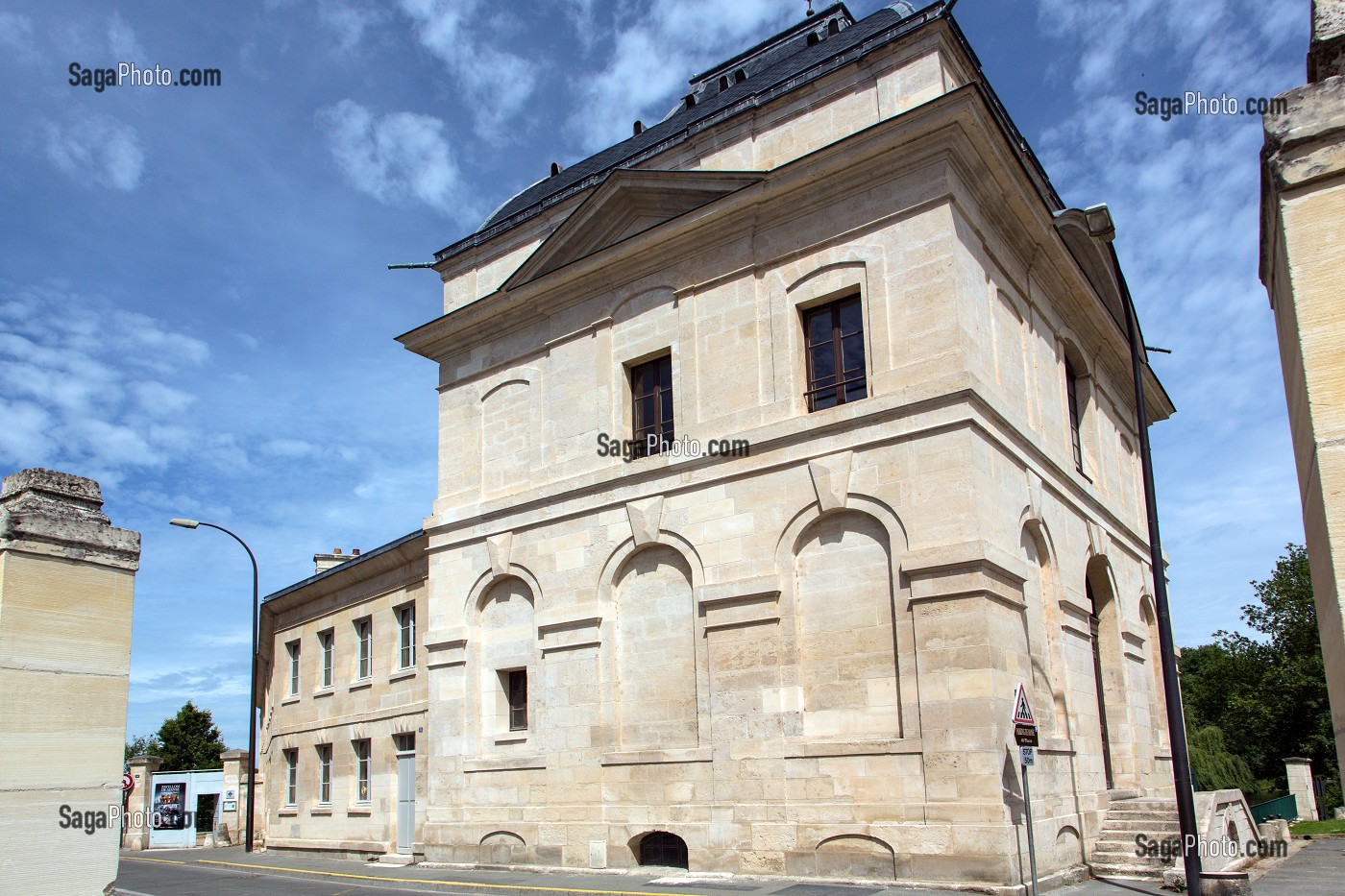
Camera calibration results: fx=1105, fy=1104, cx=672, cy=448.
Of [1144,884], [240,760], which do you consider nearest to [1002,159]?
[1144,884]

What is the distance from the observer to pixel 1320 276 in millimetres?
3641

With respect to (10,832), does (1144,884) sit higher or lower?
lower

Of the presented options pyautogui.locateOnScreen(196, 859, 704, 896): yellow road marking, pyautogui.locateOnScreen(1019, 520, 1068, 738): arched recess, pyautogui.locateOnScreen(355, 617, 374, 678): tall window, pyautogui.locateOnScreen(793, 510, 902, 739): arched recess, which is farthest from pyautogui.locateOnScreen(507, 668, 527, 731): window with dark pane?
pyautogui.locateOnScreen(1019, 520, 1068, 738): arched recess

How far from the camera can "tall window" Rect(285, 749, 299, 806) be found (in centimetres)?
3012

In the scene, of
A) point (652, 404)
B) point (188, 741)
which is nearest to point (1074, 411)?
point (652, 404)

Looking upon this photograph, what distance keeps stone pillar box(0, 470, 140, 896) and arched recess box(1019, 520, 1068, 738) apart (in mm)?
12905

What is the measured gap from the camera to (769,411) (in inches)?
699

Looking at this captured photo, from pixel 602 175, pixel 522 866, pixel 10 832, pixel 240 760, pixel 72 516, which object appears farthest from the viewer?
pixel 240 760

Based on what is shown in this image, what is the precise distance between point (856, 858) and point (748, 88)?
548 inches

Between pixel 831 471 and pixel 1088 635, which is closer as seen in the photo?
pixel 831 471

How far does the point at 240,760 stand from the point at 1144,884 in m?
26.6

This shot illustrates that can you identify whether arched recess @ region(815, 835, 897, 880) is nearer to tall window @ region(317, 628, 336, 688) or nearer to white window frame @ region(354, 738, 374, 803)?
white window frame @ region(354, 738, 374, 803)

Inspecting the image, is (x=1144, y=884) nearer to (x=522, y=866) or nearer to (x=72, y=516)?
(x=522, y=866)

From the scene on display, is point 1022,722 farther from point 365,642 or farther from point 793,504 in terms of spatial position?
point 365,642
